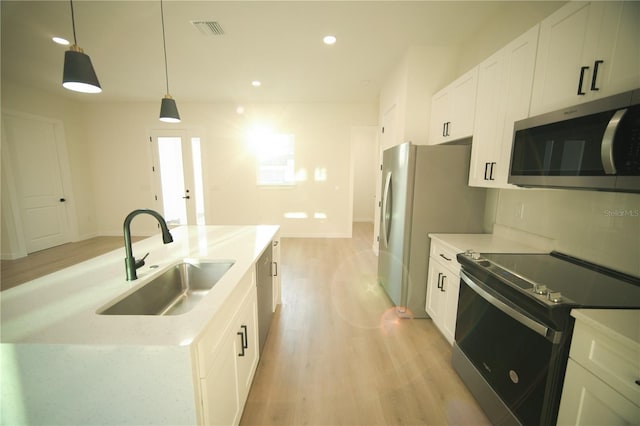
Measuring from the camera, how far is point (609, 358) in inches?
34.1

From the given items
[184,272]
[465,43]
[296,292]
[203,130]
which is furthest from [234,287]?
[203,130]

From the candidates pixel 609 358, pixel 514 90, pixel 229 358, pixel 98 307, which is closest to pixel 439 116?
pixel 514 90

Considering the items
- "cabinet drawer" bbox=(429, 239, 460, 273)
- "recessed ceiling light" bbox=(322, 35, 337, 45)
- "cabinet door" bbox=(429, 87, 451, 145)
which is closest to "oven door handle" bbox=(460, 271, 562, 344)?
"cabinet drawer" bbox=(429, 239, 460, 273)

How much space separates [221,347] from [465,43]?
12.3 ft

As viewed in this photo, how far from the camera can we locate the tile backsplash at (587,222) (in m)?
1.28

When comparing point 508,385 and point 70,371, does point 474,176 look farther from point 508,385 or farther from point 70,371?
point 70,371

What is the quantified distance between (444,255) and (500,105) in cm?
123

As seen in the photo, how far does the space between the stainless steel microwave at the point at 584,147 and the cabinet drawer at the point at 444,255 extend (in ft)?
2.26

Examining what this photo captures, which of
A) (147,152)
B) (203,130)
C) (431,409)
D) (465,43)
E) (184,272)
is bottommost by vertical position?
(431,409)

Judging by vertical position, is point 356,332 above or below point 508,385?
below

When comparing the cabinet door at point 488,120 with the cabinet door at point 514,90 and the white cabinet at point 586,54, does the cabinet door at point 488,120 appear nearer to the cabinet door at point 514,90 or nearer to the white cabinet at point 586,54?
the cabinet door at point 514,90

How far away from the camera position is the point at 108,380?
799mm

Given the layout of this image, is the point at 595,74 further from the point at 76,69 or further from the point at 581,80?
the point at 76,69

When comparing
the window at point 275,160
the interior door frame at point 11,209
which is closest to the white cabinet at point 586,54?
the window at point 275,160
